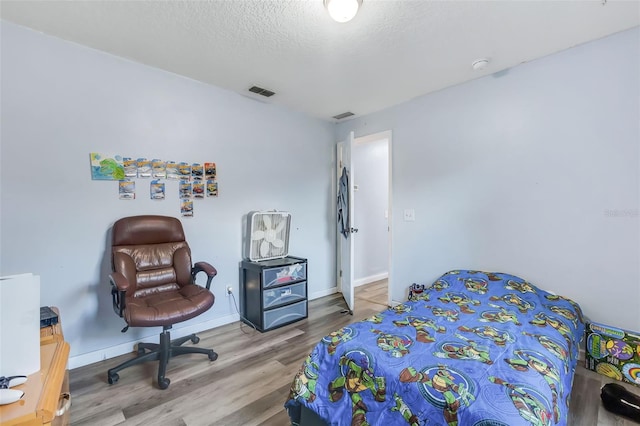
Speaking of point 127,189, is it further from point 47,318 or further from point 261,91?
point 261,91

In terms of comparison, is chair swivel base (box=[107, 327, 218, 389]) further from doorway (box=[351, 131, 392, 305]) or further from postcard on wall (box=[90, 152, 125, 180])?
doorway (box=[351, 131, 392, 305])

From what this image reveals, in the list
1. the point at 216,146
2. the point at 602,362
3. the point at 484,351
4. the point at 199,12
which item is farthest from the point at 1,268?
the point at 602,362

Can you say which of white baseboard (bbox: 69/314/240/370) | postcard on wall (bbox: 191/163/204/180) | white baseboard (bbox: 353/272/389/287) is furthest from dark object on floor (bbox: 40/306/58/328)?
white baseboard (bbox: 353/272/389/287)

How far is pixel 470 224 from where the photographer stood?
2.87 meters

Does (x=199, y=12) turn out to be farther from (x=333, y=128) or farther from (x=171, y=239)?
(x=333, y=128)

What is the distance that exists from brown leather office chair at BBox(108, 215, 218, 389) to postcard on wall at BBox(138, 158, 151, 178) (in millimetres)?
381

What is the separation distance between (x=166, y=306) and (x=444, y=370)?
71.5 inches

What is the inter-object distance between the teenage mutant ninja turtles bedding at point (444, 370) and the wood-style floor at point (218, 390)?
0.33 m

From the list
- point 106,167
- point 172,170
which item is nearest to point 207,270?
point 172,170

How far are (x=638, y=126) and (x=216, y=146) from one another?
3462 mm

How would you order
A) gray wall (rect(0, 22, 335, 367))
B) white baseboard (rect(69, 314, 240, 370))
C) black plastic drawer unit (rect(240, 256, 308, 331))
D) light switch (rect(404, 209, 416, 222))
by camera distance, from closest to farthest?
gray wall (rect(0, 22, 335, 367)) → white baseboard (rect(69, 314, 240, 370)) → black plastic drawer unit (rect(240, 256, 308, 331)) → light switch (rect(404, 209, 416, 222))

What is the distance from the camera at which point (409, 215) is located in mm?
3344

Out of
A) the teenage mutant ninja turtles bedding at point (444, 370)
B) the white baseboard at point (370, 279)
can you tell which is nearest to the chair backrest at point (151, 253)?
the teenage mutant ninja turtles bedding at point (444, 370)

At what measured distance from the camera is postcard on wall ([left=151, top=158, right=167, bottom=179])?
2.57 meters
